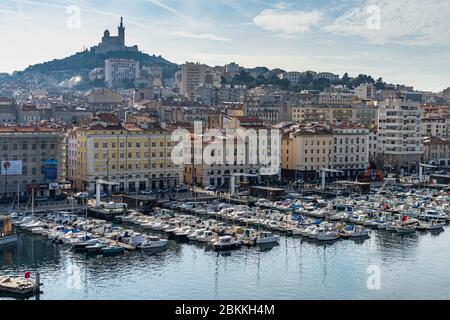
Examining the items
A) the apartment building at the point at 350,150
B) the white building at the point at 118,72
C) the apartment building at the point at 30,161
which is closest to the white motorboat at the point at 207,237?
the apartment building at the point at 30,161

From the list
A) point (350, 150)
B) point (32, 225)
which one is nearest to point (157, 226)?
point (32, 225)

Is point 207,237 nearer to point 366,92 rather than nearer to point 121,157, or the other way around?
point 121,157

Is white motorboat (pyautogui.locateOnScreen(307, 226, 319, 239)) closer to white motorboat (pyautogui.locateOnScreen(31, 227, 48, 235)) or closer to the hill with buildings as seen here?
white motorboat (pyautogui.locateOnScreen(31, 227, 48, 235))

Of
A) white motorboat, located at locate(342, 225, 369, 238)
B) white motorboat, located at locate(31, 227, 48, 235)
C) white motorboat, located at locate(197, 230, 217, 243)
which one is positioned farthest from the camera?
white motorboat, located at locate(342, 225, 369, 238)

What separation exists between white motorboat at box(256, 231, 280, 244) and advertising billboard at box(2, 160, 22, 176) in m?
6.24

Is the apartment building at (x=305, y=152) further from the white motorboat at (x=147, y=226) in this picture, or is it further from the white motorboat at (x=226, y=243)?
the white motorboat at (x=226, y=243)

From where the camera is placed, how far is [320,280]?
9406 mm

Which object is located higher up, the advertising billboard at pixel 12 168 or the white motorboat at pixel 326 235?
the advertising billboard at pixel 12 168

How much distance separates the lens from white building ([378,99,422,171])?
24.5 metres

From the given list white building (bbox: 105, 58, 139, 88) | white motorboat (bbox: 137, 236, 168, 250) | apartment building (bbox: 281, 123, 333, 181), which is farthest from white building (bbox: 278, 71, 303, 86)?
white motorboat (bbox: 137, 236, 168, 250)

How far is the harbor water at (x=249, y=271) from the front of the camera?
8594 millimetres

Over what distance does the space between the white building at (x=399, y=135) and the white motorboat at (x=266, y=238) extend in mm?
13024
